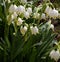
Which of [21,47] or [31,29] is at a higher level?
[31,29]

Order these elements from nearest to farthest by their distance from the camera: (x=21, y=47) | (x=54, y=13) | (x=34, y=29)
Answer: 1. (x=34, y=29)
2. (x=54, y=13)
3. (x=21, y=47)

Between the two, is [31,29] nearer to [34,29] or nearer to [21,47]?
[34,29]

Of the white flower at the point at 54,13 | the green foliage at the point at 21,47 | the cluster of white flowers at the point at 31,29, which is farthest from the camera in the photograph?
the green foliage at the point at 21,47

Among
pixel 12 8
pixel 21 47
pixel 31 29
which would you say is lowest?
pixel 21 47

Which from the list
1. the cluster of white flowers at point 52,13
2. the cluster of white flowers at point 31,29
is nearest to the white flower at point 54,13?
the cluster of white flowers at point 52,13

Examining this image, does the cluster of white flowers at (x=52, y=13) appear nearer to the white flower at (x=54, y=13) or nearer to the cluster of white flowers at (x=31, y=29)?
the white flower at (x=54, y=13)

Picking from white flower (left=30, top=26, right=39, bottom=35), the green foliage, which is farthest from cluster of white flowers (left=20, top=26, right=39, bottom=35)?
the green foliage

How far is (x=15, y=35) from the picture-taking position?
2.46m

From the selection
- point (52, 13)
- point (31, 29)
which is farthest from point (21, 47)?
point (52, 13)

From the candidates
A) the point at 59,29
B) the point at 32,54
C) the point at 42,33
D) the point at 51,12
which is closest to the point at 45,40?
the point at 42,33

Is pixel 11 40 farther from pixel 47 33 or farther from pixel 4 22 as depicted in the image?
pixel 47 33

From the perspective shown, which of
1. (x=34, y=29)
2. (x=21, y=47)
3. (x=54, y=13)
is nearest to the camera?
(x=34, y=29)

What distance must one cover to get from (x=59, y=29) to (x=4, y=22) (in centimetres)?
203

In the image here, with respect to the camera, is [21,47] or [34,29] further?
[21,47]
